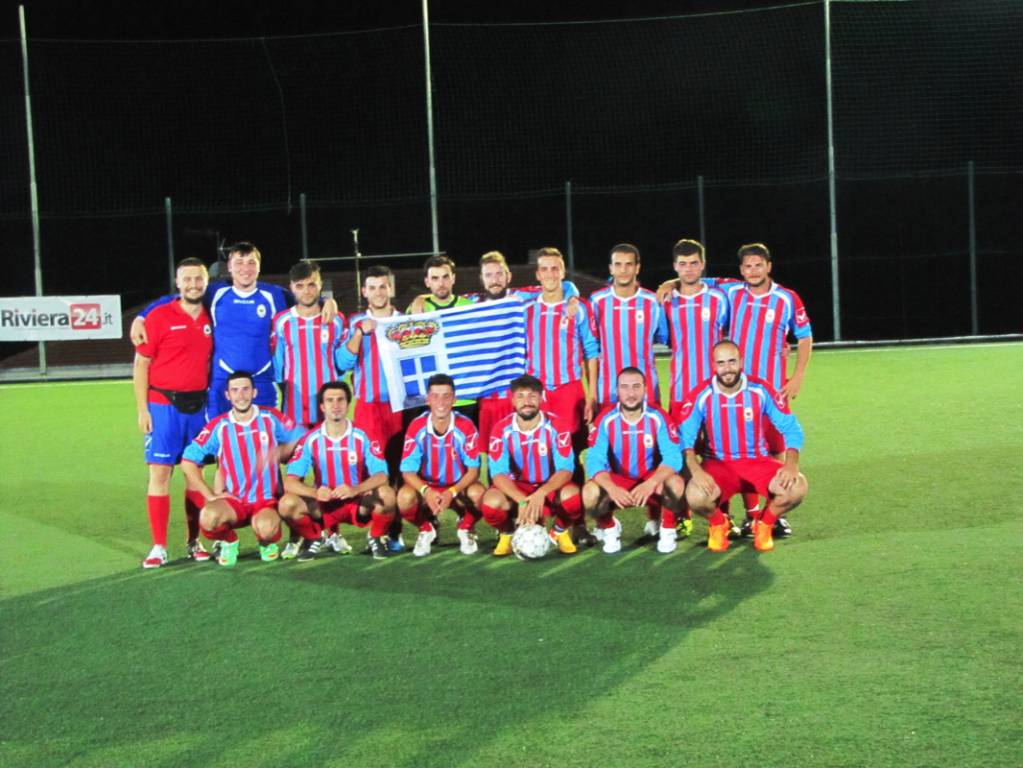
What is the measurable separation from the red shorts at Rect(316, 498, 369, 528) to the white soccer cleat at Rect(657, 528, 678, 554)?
1256 millimetres

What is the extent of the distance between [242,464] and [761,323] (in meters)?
2.52

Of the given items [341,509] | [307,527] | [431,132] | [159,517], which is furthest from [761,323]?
[431,132]

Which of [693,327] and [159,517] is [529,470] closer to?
[693,327]

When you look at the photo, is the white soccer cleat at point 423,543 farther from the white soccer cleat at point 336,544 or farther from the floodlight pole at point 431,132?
the floodlight pole at point 431,132

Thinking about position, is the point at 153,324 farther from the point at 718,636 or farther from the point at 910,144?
the point at 910,144

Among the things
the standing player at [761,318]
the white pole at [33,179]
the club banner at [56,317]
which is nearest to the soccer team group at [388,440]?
the standing player at [761,318]

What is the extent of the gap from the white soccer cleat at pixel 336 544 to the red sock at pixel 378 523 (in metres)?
0.15

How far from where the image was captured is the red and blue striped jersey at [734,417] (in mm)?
5090

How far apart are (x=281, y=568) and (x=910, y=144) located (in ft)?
59.0

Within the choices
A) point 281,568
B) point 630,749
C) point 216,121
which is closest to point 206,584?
point 281,568

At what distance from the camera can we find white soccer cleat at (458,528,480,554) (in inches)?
196

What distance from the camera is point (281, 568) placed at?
15.6 feet

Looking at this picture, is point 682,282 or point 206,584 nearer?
point 206,584

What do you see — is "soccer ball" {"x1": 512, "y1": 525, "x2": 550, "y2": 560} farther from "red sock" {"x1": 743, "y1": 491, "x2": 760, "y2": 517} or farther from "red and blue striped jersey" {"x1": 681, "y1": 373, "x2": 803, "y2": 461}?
"red sock" {"x1": 743, "y1": 491, "x2": 760, "y2": 517}
